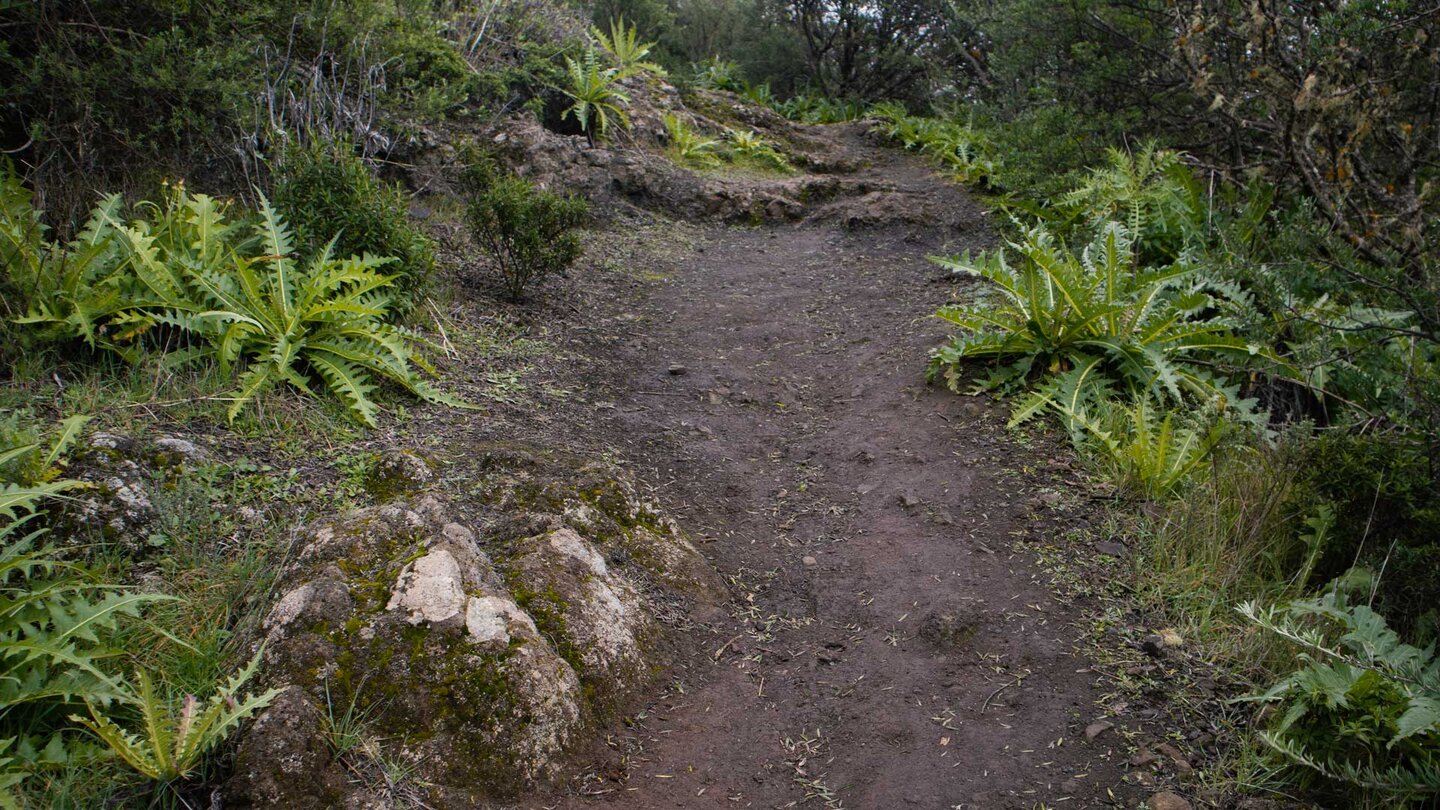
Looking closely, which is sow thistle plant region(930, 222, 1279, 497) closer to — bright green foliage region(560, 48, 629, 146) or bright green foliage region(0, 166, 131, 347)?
bright green foliage region(0, 166, 131, 347)

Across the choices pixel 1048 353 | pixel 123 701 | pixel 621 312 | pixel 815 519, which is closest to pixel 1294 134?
pixel 1048 353

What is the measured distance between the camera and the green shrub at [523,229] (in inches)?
246

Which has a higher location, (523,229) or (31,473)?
(523,229)

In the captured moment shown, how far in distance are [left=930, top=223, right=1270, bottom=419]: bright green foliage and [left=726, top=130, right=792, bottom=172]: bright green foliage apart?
22.3 ft

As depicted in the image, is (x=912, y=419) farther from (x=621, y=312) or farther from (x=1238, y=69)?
(x=1238, y=69)

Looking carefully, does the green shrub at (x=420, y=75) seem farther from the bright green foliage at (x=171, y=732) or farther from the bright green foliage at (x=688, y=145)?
the bright green foliage at (x=171, y=732)

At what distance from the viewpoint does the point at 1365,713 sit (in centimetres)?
271

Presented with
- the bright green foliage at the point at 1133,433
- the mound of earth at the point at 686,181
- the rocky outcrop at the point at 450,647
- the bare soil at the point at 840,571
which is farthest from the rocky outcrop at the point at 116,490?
the mound of earth at the point at 686,181

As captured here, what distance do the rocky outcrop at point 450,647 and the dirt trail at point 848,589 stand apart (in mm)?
210

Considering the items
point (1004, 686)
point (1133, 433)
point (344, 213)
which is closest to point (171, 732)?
point (1004, 686)

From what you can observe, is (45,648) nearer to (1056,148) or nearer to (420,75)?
(420,75)

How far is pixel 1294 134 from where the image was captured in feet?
16.8

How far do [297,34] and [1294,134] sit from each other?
21.1 feet

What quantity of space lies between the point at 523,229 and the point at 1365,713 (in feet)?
17.4
